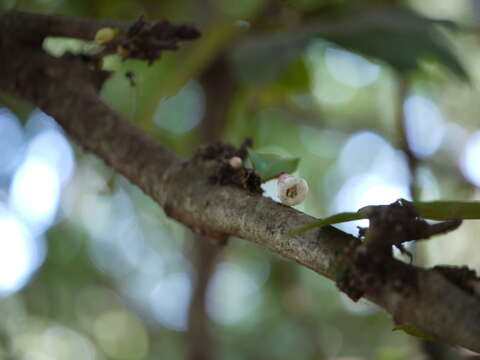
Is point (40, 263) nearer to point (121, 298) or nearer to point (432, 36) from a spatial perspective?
point (121, 298)

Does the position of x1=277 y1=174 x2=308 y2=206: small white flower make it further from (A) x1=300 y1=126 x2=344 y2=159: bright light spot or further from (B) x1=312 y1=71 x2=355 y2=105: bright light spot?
(B) x1=312 y1=71 x2=355 y2=105: bright light spot

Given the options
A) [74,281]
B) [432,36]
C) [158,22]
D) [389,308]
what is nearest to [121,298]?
[74,281]

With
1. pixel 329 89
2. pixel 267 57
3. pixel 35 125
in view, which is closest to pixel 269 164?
pixel 267 57

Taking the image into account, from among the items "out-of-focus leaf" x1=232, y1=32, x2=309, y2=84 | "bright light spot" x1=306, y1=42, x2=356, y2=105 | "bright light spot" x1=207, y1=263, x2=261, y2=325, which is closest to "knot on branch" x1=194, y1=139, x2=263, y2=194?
"out-of-focus leaf" x1=232, y1=32, x2=309, y2=84

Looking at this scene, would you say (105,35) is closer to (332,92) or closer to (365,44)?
(365,44)

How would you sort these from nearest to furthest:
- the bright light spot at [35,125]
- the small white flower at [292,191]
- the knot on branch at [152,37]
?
the small white flower at [292,191], the knot on branch at [152,37], the bright light spot at [35,125]

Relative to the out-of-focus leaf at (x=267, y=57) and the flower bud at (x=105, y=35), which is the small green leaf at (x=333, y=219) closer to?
the flower bud at (x=105, y=35)

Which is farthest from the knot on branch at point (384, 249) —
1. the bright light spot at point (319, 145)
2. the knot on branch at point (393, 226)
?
the bright light spot at point (319, 145)
